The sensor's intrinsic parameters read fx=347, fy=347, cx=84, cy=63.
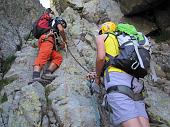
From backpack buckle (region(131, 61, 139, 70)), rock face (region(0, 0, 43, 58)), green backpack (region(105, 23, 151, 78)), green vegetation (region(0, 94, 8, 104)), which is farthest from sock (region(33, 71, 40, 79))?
backpack buckle (region(131, 61, 139, 70))

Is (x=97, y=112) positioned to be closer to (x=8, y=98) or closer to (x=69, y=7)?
(x=8, y=98)

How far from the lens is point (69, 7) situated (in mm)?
17812

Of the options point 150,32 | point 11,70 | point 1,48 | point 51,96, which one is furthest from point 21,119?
point 150,32

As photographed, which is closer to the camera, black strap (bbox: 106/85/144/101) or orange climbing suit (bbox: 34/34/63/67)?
black strap (bbox: 106/85/144/101)

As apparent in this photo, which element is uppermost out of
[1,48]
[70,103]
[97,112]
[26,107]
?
[1,48]

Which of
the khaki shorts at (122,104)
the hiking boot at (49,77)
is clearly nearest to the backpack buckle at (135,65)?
the khaki shorts at (122,104)

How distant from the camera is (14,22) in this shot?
1579cm

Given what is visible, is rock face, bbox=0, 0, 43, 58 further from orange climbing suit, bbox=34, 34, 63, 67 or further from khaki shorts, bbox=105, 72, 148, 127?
khaki shorts, bbox=105, 72, 148, 127

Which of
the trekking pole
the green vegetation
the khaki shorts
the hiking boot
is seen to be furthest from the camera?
the hiking boot

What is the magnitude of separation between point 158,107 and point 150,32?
236 inches

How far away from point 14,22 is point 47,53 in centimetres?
413

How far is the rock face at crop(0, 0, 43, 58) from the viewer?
14491 mm

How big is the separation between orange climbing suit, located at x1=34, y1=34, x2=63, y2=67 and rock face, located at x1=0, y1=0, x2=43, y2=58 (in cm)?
217

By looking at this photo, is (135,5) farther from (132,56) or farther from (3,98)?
(132,56)
